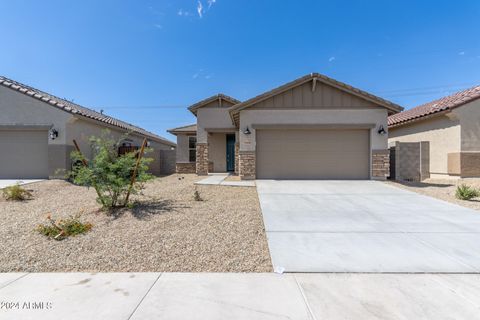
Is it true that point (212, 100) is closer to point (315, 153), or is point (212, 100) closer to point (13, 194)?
point (315, 153)

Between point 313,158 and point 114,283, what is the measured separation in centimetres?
946

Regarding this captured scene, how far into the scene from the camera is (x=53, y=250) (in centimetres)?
351

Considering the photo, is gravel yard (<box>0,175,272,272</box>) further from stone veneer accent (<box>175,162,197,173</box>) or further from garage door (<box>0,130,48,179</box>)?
stone veneer accent (<box>175,162,197,173</box>)

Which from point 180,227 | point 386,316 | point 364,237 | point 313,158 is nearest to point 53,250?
point 180,227

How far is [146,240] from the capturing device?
12.6 ft

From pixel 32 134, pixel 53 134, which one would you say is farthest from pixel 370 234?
pixel 32 134

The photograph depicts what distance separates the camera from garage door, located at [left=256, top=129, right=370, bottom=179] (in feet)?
34.6

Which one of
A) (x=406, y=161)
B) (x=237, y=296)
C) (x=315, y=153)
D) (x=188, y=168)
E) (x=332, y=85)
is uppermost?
(x=332, y=85)

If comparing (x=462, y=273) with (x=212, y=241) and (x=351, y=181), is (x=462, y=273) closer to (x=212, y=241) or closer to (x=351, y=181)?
(x=212, y=241)

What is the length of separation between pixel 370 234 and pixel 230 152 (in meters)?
12.2

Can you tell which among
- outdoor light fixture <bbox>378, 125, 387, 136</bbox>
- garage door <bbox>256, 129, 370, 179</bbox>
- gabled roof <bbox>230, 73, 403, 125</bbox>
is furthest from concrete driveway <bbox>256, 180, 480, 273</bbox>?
gabled roof <bbox>230, 73, 403, 125</bbox>

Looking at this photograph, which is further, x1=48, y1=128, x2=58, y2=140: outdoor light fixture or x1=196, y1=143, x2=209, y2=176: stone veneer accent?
x1=196, y1=143, x2=209, y2=176: stone veneer accent

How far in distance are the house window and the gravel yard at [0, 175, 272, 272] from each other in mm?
9110

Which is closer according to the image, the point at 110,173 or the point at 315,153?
the point at 110,173
